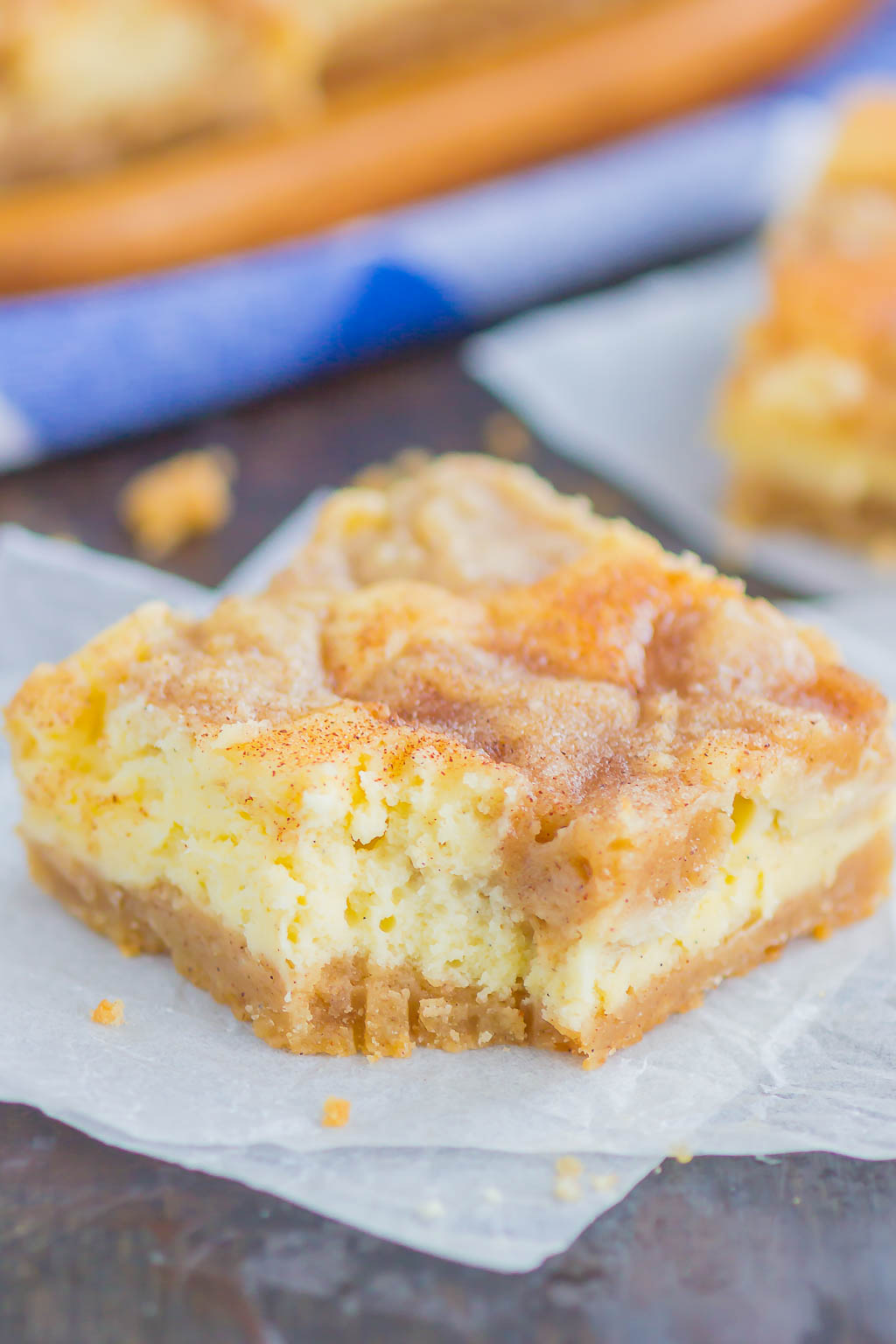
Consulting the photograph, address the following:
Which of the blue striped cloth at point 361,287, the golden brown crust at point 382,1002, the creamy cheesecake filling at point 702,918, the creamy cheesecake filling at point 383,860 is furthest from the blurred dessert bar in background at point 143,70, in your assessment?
the creamy cheesecake filling at point 702,918

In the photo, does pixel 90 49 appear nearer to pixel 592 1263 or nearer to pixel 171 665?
pixel 171 665

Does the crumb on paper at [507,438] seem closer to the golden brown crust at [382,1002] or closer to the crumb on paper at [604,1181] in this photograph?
the golden brown crust at [382,1002]

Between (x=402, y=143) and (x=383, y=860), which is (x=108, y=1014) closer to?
(x=383, y=860)

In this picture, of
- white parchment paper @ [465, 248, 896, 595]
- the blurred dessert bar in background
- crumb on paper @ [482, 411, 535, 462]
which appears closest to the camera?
white parchment paper @ [465, 248, 896, 595]

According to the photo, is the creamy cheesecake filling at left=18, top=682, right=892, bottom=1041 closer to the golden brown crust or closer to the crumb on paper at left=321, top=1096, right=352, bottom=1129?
the golden brown crust

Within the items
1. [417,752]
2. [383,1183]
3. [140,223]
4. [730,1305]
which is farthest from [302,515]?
[730,1305]

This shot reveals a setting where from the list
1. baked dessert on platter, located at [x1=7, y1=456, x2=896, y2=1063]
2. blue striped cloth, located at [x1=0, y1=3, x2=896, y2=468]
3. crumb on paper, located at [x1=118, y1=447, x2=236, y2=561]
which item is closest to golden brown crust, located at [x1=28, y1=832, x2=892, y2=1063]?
baked dessert on platter, located at [x1=7, y1=456, x2=896, y2=1063]
